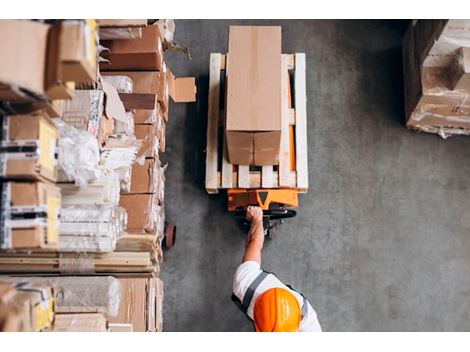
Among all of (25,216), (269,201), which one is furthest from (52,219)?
(269,201)

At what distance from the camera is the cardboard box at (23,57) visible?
A: 5.74 feet

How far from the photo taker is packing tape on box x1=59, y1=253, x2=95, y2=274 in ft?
9.18

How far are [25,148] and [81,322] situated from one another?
0.99 meters

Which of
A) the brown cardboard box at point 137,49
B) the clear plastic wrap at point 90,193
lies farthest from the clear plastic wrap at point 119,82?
the clear plastic wrap at point 90,193

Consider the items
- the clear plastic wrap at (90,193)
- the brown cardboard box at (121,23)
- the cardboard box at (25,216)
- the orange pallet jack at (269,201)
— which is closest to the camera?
the cardboard box at (25,216)

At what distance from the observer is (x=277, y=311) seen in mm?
2604

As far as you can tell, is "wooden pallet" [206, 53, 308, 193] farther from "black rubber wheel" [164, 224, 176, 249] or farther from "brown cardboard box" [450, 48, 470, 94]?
"brown cardboard box" [450, 48, 470, 94]

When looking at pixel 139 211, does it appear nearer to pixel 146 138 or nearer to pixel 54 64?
pixel 146 138

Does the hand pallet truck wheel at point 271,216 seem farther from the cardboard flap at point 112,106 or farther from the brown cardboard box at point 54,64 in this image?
the brown cardboard box at point 54,64

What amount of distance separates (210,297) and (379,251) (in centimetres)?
137

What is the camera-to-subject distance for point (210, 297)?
3873 millimetres

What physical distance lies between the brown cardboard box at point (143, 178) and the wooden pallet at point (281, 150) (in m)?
0.72
